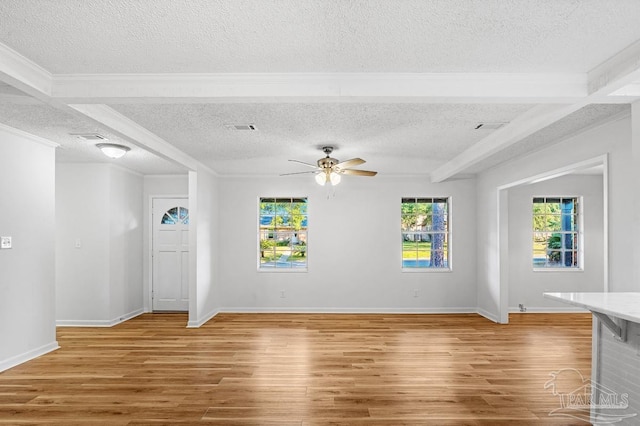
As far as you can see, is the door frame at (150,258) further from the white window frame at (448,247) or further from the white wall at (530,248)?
the white wall at (530,248)

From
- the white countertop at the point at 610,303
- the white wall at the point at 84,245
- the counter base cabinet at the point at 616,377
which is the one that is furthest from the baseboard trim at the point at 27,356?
the counter base cabinet at the point at 616,377

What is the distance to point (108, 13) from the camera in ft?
6.89

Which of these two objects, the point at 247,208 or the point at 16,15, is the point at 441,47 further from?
the point at 247,208

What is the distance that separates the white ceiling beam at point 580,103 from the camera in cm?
249

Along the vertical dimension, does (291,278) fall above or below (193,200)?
below

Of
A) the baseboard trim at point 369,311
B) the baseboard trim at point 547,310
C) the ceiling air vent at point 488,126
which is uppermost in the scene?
the ceiling air vent at point 488,126

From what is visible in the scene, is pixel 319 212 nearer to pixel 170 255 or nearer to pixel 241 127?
pixel 170 255

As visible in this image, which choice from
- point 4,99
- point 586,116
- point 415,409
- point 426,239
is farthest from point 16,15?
point 426,239

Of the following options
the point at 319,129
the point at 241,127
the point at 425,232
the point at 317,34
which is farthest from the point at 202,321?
the point at 317,34

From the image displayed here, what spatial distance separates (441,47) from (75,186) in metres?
5.90

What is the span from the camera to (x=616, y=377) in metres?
2.81

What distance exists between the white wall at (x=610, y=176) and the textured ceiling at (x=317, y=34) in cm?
124

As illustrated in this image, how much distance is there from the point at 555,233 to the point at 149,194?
288 inches

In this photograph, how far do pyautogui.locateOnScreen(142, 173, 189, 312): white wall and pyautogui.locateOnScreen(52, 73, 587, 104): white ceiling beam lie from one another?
180 inches
